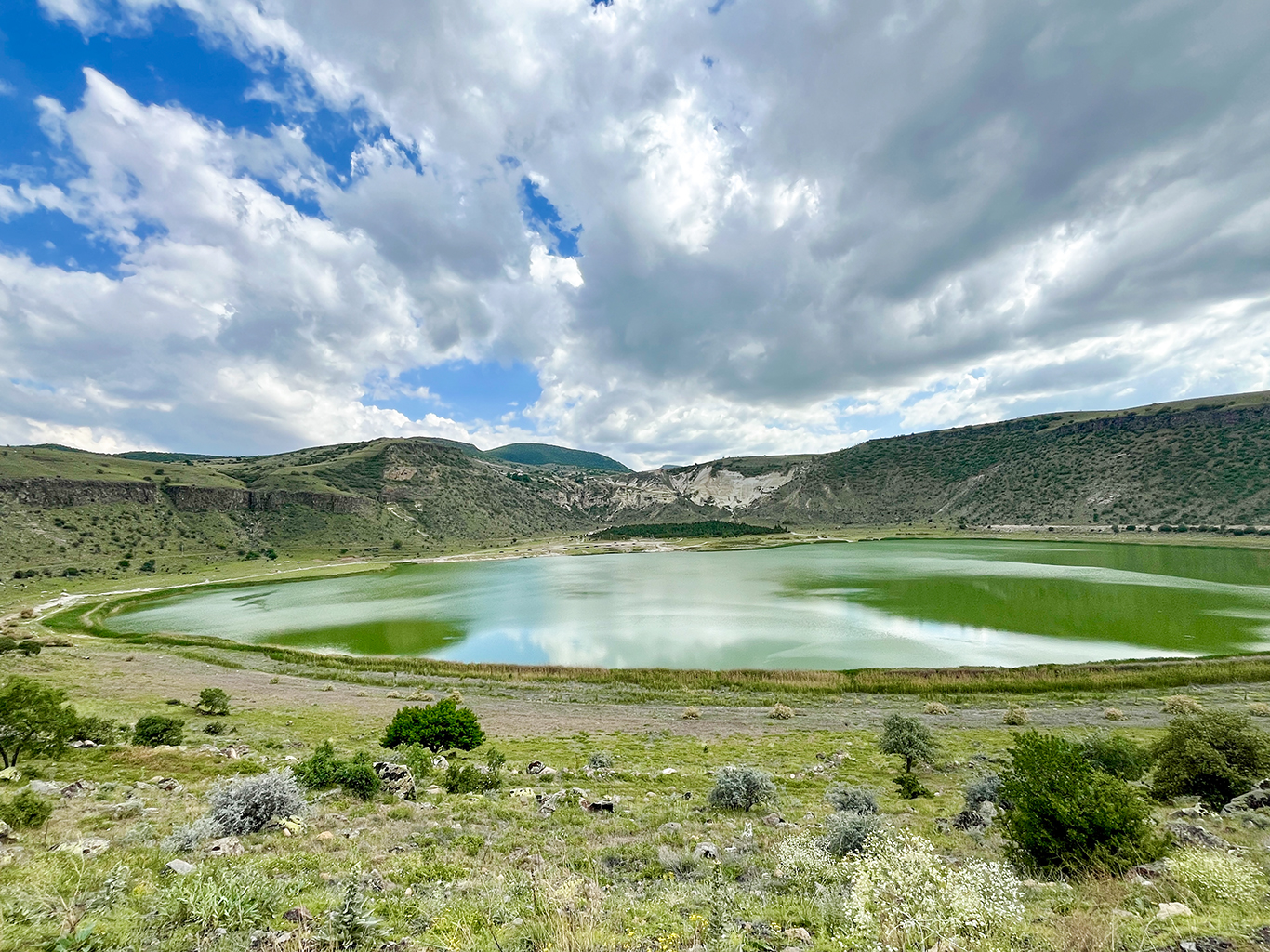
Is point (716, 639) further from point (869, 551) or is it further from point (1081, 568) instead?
point (869, 551)

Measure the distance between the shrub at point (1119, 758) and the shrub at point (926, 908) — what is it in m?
11.0

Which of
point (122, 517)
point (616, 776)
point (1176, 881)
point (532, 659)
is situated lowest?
point (532, 659)

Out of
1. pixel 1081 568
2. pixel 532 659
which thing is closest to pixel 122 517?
pixel 532 659

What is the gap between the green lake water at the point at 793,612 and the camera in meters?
32.2

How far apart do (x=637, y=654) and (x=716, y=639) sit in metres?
6.10

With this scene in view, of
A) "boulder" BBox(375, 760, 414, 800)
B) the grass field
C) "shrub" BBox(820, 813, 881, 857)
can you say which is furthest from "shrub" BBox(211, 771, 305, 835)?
"shrub" BBox(820, 813, 881, 857)

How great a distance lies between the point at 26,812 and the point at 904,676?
101 feet

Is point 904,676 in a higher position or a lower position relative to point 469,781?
lower

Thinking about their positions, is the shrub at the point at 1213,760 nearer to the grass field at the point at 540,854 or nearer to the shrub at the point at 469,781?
the grass field at the point at 540,854

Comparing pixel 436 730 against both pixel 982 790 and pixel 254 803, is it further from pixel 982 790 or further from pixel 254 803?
pixel 982 790

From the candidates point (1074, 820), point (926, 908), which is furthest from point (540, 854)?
point (1074, 820)

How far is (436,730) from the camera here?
16.4m

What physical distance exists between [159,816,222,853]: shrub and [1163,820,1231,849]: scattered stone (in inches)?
543

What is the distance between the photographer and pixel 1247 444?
102500 millimetres
